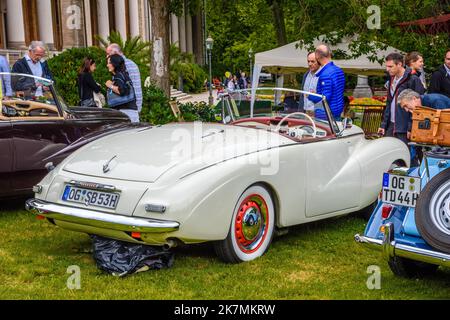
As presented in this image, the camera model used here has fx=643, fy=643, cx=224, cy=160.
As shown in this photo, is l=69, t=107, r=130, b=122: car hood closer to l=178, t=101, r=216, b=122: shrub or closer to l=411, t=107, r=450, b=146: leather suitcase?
l=411, t=107, r=450, b=146: leather suitcase

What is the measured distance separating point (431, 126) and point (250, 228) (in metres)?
1.69

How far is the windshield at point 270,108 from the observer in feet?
20.9

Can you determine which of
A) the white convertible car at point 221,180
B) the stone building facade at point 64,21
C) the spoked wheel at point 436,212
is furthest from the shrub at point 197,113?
the spoked wheel at point 436,212

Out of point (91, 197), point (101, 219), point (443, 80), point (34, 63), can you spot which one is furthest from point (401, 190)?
point (34, 63)

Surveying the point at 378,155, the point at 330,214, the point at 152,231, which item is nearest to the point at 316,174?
the point at 330,214

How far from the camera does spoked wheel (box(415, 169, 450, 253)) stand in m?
4.14

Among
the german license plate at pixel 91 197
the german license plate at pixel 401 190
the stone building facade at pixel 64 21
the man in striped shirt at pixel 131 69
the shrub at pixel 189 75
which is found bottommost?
the shrub at pixel 189 75

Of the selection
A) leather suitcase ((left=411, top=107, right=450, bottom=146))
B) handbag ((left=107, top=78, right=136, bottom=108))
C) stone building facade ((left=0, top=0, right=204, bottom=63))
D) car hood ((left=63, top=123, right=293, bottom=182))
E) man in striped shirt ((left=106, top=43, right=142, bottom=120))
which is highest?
stone building facade ((left=0, top=0, right=204, bottom=63))

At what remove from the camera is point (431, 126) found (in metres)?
4.47

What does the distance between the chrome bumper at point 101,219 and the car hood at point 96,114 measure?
243cm

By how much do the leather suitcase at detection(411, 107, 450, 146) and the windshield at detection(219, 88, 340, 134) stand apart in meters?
1.79

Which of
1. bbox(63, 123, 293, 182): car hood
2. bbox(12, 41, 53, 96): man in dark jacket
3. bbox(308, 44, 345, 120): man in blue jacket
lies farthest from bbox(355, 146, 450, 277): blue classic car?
bbox(12, 41, 53, 96): man in dark jacket

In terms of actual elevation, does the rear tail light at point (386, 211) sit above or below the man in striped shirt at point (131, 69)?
below

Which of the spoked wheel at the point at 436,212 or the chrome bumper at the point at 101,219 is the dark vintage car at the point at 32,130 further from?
the spoked wheel at the point at 436,212
